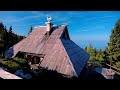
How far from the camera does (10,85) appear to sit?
5.71 ft

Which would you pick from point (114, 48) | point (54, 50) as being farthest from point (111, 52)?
point (54, 50)

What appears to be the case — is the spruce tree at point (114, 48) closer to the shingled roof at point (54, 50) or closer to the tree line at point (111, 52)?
the tree line at point (111, 52)

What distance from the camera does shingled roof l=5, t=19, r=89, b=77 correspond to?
27.6ft

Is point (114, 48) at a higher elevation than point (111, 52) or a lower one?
higher

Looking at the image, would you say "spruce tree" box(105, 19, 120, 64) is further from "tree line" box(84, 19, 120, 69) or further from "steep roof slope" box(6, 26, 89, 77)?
"steep roof slope" box(6, 26, 89, 77)

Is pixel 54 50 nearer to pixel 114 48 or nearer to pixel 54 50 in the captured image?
pixel 54 50

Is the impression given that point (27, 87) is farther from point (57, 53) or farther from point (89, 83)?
point (57, 53)

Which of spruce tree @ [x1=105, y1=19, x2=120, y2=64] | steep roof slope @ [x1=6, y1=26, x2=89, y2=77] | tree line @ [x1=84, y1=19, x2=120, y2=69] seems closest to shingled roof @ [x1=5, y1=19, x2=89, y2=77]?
steep roof slope @ [x1=6, y1=26, x2=89, y2=77]

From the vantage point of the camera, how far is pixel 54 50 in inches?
394

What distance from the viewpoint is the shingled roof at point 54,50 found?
841 cm

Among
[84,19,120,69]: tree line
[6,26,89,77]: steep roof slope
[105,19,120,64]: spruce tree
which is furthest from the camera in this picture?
[105,19,120,64]: spruce tree

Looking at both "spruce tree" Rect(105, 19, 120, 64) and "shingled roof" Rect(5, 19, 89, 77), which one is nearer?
"shingled roof" Rect(5, 19, 89, 77)
